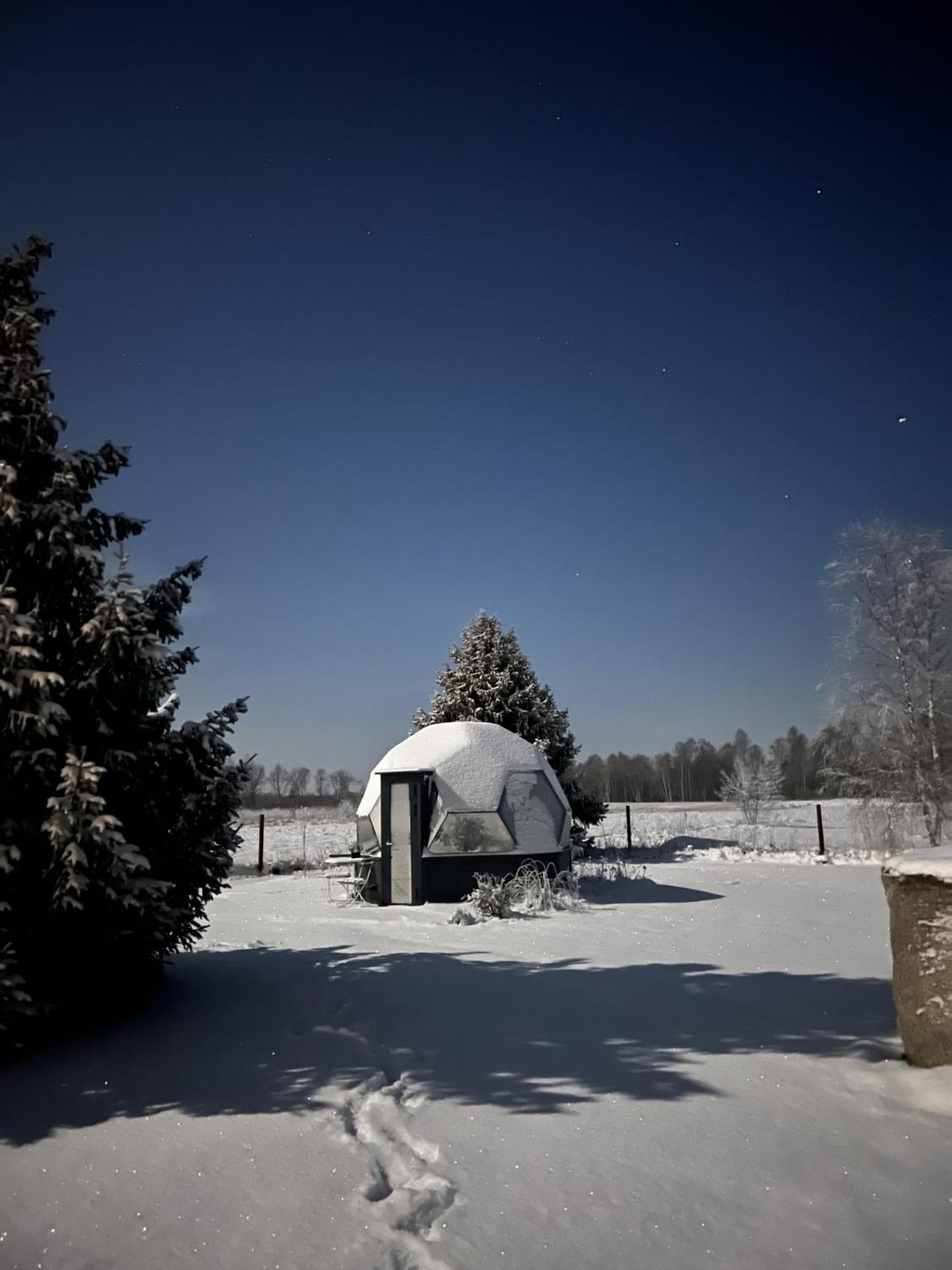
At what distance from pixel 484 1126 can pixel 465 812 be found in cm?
969

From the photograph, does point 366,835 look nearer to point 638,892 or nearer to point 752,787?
point 638,892

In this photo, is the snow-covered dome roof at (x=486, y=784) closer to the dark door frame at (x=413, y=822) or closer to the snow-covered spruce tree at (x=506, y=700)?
the dark door frame at (x=413, y=822)

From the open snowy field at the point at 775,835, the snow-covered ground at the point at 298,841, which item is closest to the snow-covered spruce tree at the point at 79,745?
the snow-covered ground at the point at 298,841

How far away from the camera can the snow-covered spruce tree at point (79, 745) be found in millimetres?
4438

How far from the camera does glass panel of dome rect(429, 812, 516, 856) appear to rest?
43.2 feet

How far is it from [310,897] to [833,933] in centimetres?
890

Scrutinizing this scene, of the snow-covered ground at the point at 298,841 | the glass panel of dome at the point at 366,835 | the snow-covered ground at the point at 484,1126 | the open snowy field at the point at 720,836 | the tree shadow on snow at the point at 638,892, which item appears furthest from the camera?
the snow-covered ground at the point at 298,841

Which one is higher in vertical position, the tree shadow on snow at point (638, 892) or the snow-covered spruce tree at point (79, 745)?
the snow-covered spruce tree at point (79, 745)

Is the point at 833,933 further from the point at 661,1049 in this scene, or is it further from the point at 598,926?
the point at 661,1049

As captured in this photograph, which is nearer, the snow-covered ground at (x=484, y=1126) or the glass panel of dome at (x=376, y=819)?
the snow-covered ground at (x=484, y=1126)

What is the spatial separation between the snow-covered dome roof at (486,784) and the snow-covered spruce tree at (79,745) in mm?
7782

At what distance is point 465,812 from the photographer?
13438 millimetres

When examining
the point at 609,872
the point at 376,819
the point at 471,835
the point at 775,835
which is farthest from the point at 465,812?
the point at 775,835

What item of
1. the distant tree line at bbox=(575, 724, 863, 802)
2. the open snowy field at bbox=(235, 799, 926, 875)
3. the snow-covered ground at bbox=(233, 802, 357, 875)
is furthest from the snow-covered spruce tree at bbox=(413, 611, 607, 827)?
the distant tree line at bbox=(575, 724, 863, 802)
